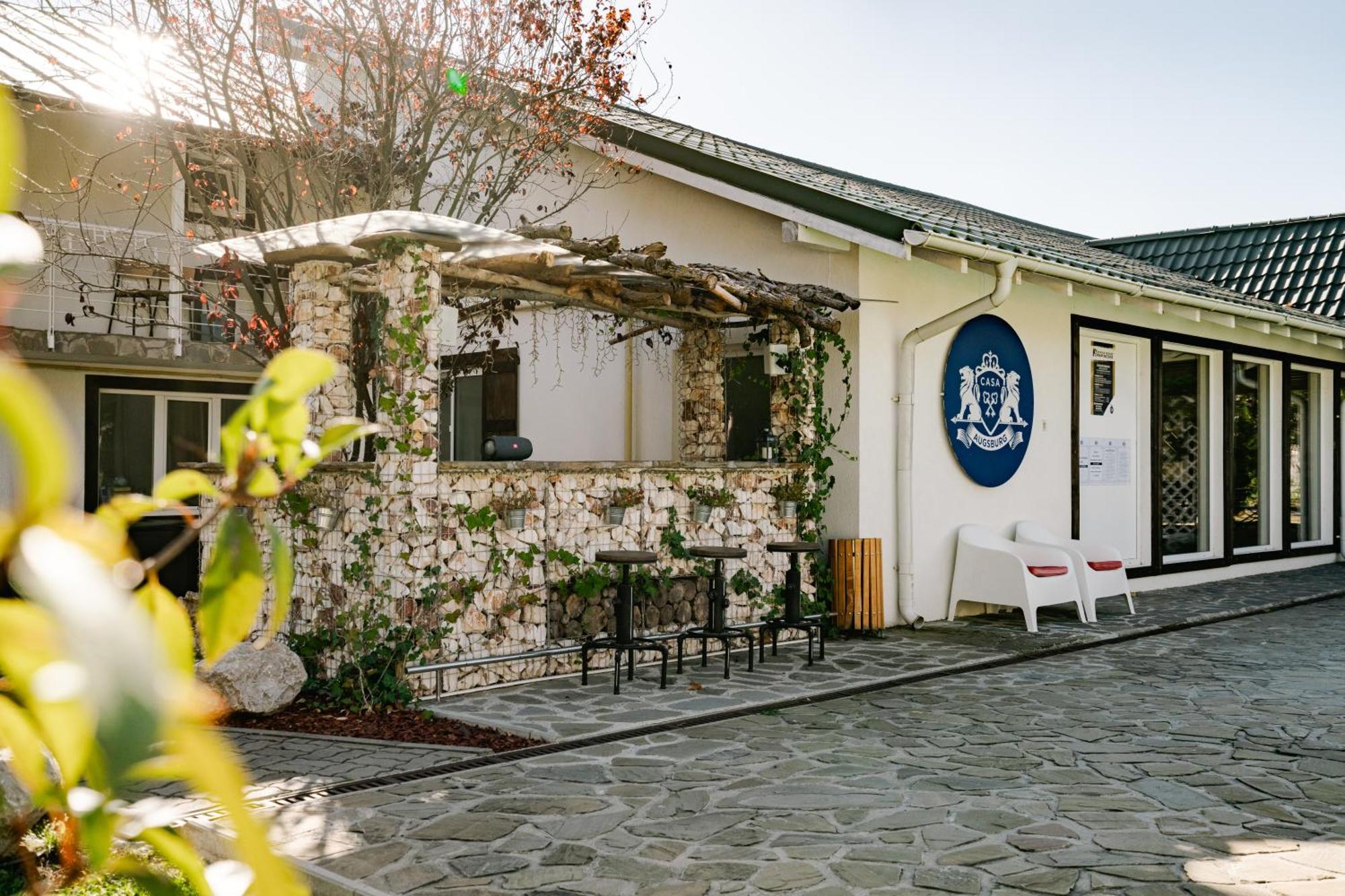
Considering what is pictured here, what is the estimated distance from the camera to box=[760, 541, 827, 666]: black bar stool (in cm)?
869

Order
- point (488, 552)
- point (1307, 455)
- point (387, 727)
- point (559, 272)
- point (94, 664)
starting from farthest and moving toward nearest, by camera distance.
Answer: point (1307, 455) < point (559, 272) < point (488, 552) < point (387, 727) < point (94, 664)

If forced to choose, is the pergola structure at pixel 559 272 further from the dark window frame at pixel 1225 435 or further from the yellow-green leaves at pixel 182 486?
the yellow-green leaves at pixel 182 486

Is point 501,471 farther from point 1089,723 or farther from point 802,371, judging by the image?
point 1089,723

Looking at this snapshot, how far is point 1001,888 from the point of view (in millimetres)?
4113

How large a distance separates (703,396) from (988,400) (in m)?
2.93

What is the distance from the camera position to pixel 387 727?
657 cm

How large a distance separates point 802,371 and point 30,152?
30.9 ft

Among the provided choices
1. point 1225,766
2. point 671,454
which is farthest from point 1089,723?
point 671,454

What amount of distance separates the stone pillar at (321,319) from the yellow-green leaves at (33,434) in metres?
7.58

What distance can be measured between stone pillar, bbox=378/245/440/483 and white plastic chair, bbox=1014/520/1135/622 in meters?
6.38

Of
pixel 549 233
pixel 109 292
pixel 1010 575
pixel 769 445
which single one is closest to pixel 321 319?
pixel 549 233

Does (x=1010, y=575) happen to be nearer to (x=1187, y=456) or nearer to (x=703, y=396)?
(x=703, y=396)

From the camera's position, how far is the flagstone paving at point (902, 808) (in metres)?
4.25

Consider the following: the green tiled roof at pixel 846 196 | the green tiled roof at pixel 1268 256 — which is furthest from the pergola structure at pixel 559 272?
the green tiled roof at pixel 1268 256
